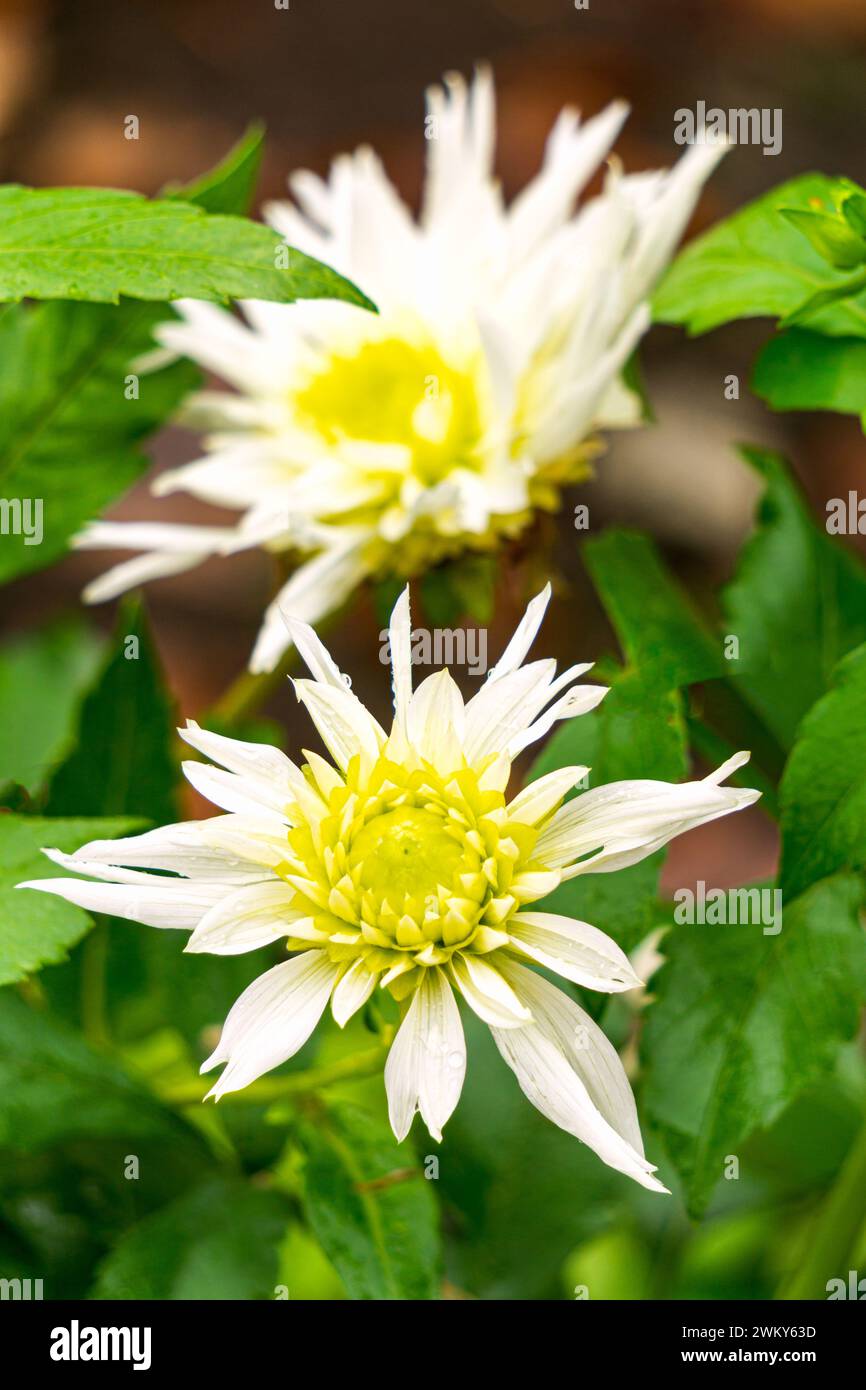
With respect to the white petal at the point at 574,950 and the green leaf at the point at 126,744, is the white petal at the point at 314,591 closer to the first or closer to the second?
the green leaf at the point at 126,744

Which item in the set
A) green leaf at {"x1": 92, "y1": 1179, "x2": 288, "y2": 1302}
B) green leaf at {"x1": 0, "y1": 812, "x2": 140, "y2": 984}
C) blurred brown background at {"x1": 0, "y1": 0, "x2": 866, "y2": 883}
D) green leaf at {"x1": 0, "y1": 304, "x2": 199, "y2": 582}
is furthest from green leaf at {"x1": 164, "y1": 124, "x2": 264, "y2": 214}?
blurred brown background at {"x1": 0, "y1": 0, "x2": 866, "y2": 883}

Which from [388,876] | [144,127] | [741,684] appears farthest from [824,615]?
[144,127]

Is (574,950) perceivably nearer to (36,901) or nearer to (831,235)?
(36,901)

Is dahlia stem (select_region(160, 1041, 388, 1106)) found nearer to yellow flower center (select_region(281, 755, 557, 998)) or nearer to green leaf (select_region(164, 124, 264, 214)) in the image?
yellow flower center (select_region(281, 755, 557, 998))

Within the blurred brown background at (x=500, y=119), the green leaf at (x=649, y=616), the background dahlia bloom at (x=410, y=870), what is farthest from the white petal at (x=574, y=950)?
the blurred brown background at (x=500, y=119)
